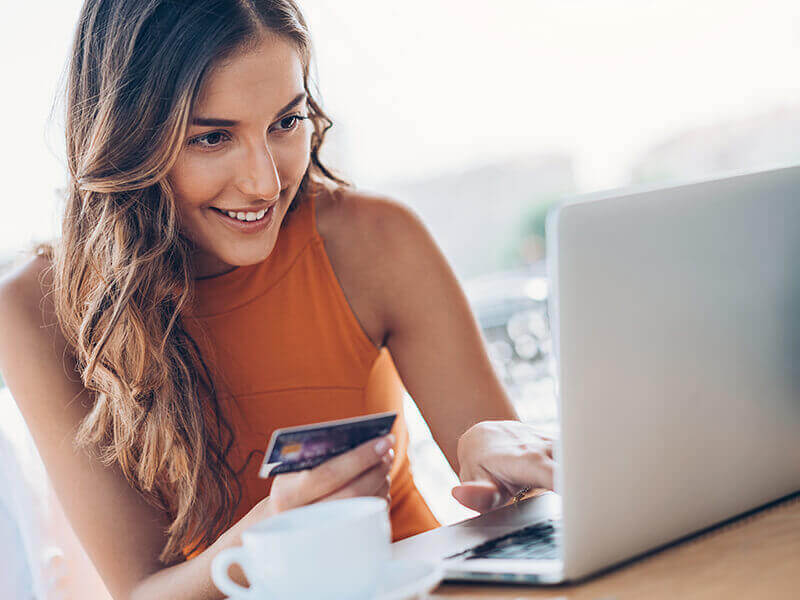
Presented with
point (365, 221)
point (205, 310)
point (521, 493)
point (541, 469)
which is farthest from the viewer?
point (365, 221)

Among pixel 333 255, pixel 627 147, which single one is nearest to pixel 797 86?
pixel 627 147

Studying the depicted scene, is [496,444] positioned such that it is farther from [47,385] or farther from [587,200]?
[47,385]

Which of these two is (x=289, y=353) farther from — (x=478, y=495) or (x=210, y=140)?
(x=478, y=495)

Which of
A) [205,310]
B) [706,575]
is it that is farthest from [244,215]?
[706,575]

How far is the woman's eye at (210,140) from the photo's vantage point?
1.07m

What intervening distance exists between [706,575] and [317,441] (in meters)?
0.31

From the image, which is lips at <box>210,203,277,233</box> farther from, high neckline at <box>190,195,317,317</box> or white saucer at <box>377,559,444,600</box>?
white saucer at <box>377,559,444,600</box>

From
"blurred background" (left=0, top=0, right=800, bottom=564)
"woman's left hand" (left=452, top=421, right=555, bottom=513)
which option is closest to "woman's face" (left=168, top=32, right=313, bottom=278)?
"woman's left hand" (left=452, top=421, right=555, bottom=513)

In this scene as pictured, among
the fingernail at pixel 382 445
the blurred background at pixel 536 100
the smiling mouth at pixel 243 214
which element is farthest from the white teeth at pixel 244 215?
the blurred background at pixel 536 100

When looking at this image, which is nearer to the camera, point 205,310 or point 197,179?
point 197,179

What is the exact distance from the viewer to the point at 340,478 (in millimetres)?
696

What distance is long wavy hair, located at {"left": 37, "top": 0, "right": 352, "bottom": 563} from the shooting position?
3.40ft

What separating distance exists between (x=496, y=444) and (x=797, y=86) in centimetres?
494

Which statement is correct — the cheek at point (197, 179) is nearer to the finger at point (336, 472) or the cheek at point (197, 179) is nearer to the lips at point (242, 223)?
the lips at point (242, 223)
